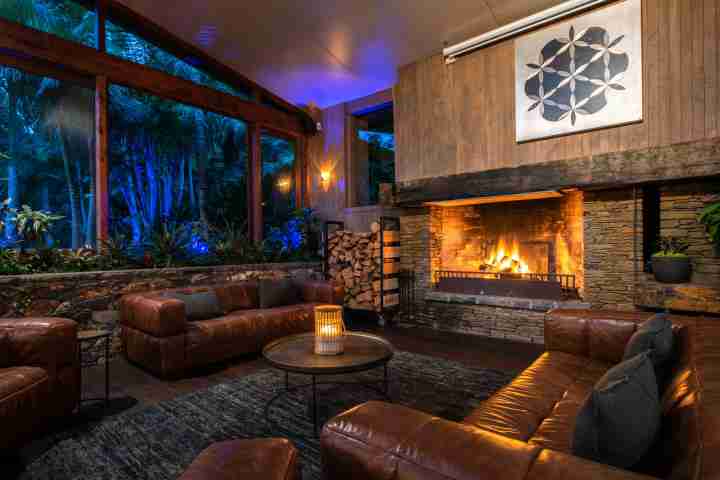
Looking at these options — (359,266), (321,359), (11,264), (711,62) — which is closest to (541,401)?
(321,359)

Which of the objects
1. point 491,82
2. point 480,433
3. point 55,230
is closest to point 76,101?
point 55,230

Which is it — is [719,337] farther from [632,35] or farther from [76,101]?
[76,101]

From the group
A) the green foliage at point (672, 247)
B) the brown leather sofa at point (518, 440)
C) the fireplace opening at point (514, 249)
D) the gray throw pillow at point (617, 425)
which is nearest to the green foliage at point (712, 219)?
the green foliage at point (672, 247)

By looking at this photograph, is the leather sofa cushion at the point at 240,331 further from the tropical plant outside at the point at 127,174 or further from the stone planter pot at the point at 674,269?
the stone planter pot at the point at 674,269

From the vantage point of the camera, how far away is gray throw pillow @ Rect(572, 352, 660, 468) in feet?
3.06

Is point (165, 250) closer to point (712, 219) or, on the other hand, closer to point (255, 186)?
point (255, 186)

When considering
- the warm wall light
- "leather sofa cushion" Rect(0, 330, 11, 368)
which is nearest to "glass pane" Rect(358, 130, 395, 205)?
the warm wall light

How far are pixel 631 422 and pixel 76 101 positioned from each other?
522 centimetres

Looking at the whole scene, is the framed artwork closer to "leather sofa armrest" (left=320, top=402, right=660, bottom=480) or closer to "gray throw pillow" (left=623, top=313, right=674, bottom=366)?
"gray throw pillow" (left=623, top=313, right=674, bottom=366)

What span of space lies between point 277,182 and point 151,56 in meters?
2.38

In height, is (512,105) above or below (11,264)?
above

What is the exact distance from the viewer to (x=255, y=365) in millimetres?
3338

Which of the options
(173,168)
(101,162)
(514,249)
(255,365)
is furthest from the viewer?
(173,168)

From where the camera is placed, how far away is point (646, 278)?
3.48m
